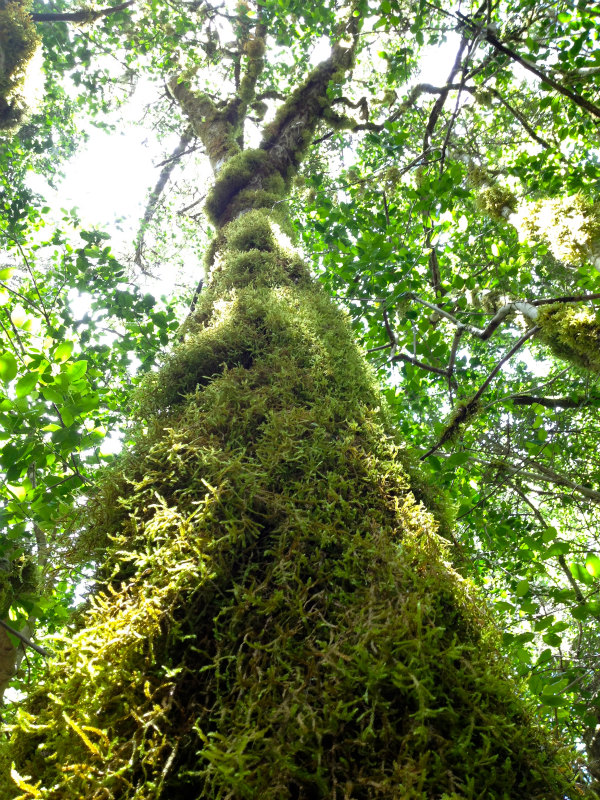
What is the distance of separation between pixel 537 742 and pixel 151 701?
38.3 inches

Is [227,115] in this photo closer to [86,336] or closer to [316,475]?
[86,336]

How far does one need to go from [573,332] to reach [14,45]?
8063 millimetres

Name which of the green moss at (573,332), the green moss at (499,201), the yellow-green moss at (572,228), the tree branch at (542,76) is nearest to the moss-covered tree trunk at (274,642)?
the green moss at (573,332)

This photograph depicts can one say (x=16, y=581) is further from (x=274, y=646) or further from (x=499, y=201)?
(x=499, y=201)

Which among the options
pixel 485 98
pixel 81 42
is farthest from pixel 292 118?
pixel 81 42

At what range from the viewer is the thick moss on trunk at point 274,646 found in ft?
3.07

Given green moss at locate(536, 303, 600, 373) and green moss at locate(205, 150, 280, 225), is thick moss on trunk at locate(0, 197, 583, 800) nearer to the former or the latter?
green moss at locate(536, 303, 600, 373)

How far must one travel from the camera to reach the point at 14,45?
19.3 feet

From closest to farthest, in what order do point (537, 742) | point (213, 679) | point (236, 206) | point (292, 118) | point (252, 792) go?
point (252, 792) < point (537, 742) < point (213, 679) < point (236, 206) < point (292, 118)

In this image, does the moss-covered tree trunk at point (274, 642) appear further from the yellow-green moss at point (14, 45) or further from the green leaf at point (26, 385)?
the yellow-green moss at point (14, 45)

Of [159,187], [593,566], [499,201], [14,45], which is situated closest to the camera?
[593,566]

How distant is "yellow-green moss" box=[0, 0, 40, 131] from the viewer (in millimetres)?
5832

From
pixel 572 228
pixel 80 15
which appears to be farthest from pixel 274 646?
pixel 80 15

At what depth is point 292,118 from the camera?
5.93 meters
